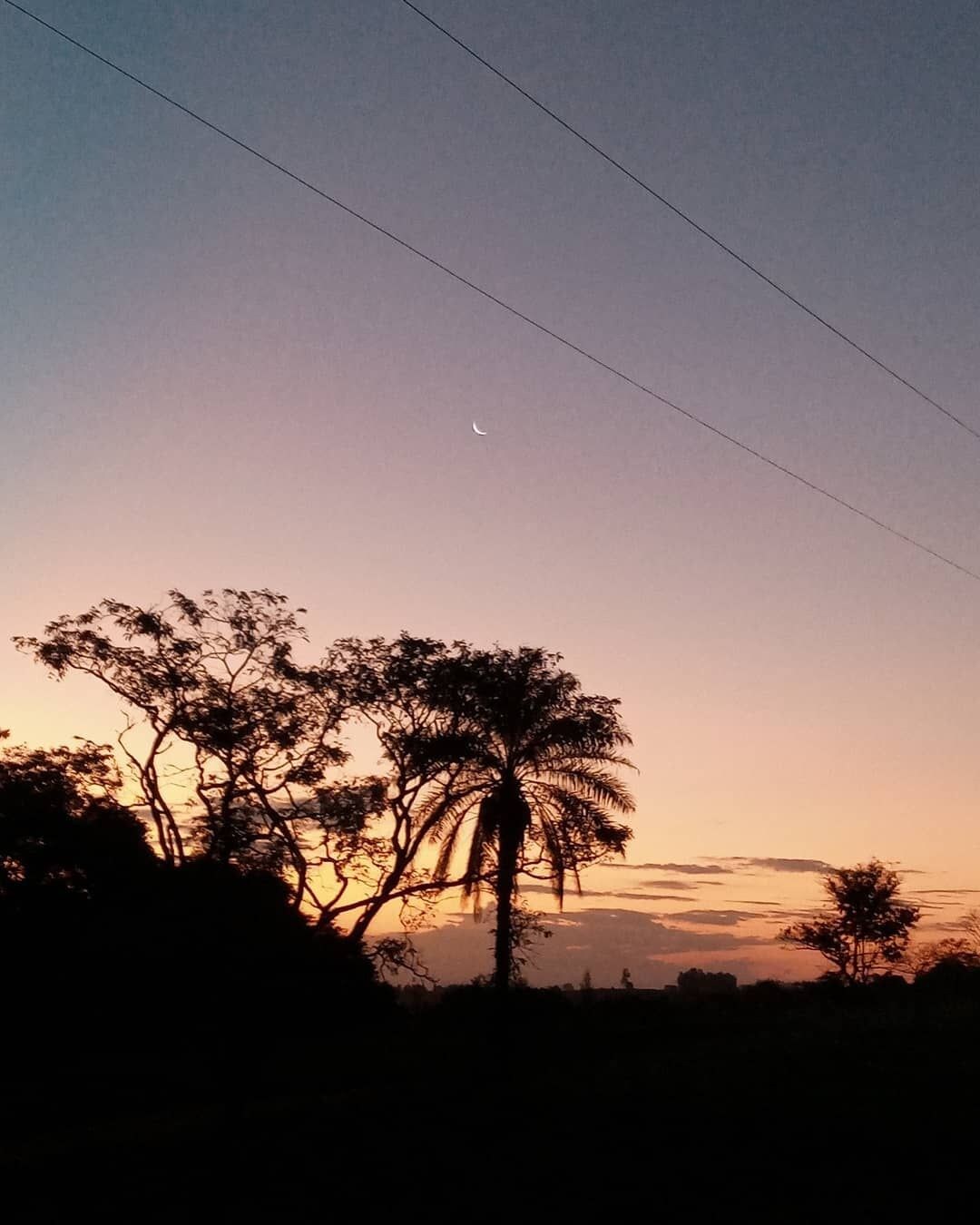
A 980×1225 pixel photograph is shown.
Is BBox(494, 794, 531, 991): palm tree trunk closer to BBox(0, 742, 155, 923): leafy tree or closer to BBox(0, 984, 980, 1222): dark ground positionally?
BBox(0, 984, 980, 1222): dark ground

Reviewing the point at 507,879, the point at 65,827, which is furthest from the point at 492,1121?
the point at 65,827

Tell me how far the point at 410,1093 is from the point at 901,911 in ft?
201

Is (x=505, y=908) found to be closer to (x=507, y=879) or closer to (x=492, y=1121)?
(x=507, y=879)

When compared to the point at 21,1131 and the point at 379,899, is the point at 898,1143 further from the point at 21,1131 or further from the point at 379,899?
the point at 21,1131

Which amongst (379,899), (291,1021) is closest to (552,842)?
(379,899)

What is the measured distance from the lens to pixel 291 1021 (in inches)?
1231

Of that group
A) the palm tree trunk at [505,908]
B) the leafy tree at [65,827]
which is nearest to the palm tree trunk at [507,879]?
the palm tree trunk at [505,908]

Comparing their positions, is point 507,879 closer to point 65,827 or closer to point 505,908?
point 505,908

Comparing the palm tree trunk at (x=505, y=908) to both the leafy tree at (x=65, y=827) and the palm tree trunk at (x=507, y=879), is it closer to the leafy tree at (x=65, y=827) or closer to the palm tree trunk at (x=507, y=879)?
the palm tree trunk at (x=507, y=879)

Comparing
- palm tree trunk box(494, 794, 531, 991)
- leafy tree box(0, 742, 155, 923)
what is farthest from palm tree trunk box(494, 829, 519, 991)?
leafy tree box(0, 742, 155, 923)

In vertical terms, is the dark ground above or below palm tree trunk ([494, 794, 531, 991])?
below

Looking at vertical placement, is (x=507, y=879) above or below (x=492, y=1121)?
above

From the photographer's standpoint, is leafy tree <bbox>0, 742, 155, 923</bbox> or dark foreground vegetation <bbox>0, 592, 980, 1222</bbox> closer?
→ dark foreground vegetation <bbox>0, 592, 980, 1222</bbox>

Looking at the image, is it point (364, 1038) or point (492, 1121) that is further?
point (364, 1038)
